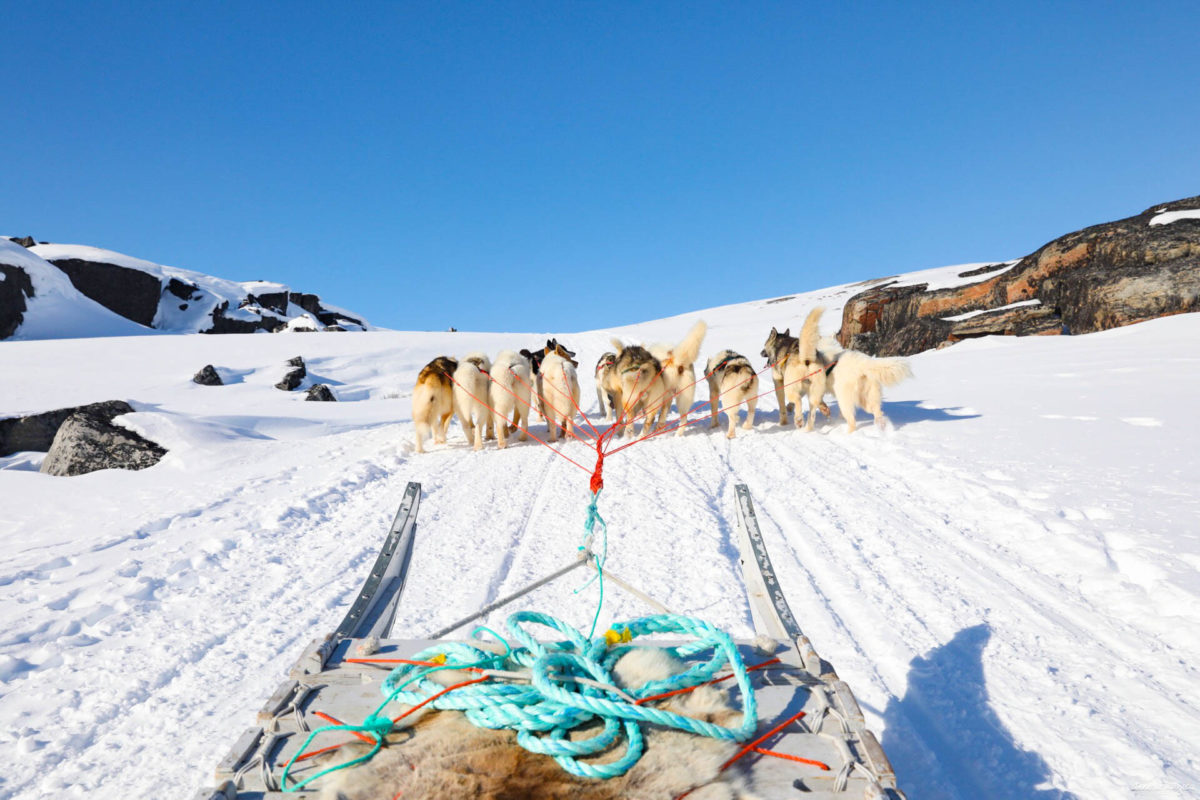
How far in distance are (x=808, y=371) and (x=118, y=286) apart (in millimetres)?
47902

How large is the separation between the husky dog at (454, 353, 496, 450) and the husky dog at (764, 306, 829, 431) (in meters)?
3.99

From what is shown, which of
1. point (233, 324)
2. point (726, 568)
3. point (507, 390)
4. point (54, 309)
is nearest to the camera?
point (726, 568)

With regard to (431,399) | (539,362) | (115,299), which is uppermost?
(115,299)

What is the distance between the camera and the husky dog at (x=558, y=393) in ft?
26.6

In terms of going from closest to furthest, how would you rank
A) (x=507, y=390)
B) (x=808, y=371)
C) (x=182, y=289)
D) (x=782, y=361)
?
1. (x=507, y=390)
2. (x=808, y=371)
3. (x=782, y=361)
4. (x=182, y=289)

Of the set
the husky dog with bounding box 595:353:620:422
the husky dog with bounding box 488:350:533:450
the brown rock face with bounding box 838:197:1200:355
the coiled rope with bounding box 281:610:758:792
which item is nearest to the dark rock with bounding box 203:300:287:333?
the brown rock face with bounding box 838:197:1200:355

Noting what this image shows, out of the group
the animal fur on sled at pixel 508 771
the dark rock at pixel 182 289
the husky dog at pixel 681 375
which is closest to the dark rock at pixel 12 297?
the dark rock at pixel 182 289

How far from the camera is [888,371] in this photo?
730cm

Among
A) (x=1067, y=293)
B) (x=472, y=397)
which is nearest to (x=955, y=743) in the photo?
(x=472, y=397)

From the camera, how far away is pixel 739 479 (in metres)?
5.90

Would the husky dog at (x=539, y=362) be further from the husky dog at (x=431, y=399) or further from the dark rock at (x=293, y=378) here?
the dark rock at (x=293, y=378)

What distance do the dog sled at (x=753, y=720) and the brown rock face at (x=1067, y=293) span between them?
45.9 ft

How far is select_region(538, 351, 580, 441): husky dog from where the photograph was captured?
8.11m

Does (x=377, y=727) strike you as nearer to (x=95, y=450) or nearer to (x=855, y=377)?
(x=855, y=377)
